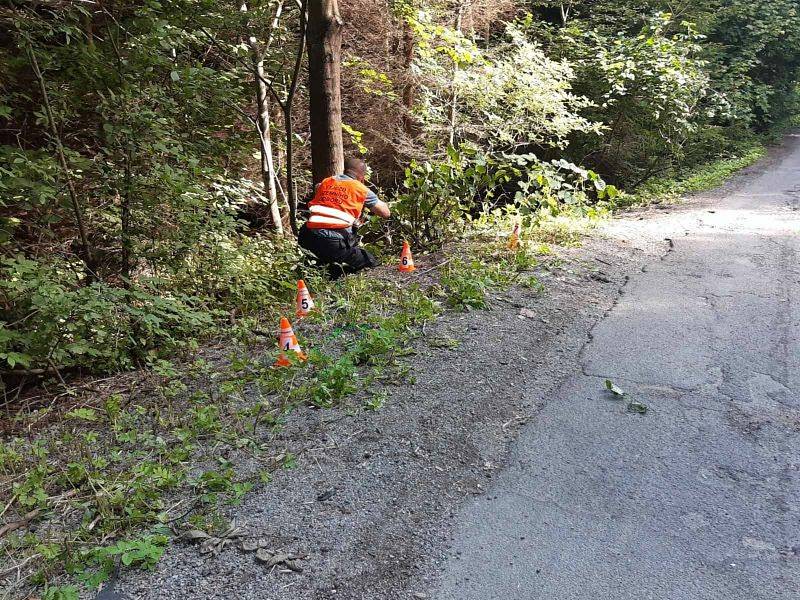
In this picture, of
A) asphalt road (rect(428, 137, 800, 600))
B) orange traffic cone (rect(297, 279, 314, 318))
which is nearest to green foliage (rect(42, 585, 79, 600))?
asphalt road (rect(428, 137, 800, 600))

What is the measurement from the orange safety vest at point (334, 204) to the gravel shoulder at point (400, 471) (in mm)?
2739

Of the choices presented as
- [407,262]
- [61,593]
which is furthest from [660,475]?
[407,262]

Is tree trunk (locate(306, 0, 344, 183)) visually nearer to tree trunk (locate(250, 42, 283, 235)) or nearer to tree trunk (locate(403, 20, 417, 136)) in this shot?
tree trunk (locate(250, 42, 283, 235))

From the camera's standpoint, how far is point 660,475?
3428 millimetres

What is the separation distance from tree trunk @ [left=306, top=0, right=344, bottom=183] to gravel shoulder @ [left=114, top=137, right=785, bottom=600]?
3844 millimetres

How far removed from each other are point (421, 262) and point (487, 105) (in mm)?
5399

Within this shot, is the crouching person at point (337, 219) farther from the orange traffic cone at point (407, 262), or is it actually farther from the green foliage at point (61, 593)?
the green foliage at point (61, 593)

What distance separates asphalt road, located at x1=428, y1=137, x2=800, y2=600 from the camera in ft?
9.00

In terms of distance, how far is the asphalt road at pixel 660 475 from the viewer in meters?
2.74

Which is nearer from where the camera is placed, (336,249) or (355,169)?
(336,249)

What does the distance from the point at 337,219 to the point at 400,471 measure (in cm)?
484

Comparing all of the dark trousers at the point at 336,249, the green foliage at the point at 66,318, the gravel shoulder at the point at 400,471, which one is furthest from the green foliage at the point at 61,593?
the dark trousers at the point at 336,249

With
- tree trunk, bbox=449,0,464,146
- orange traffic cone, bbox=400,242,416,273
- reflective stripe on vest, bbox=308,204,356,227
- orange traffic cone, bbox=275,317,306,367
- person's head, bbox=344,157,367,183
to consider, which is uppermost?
→ tree trunk, bbox=449,0,464,146

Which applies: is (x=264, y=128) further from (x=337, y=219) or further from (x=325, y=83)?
(x=337, y=219)
